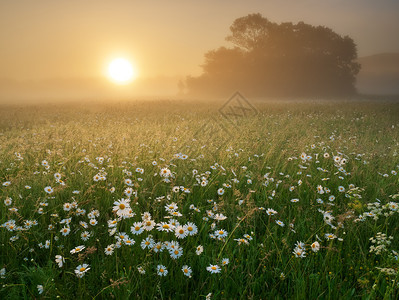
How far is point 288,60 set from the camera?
4784 centimetres

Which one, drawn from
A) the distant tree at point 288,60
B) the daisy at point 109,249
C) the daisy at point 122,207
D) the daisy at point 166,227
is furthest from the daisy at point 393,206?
the distant tree at point 288,60

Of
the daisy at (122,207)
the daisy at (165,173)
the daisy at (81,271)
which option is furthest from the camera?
the daisy at (165,173)

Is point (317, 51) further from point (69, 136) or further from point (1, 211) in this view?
point (1, 211)

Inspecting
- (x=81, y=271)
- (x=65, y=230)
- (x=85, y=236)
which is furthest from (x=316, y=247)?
(x=65, y=230)

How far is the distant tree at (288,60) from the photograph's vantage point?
47.1 meters

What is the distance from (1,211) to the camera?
322cm

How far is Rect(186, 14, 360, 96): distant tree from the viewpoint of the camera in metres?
47.1

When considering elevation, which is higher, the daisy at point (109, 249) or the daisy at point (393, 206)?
the daisy at point (393, 206)

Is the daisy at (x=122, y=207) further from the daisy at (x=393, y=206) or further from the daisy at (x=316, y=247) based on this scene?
the daisy at (x=393, y=206)

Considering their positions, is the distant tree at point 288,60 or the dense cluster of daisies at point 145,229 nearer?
the dense cluster of daisies at point 145,229

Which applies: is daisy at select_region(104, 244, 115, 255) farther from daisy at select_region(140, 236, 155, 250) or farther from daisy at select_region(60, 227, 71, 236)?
daisy at select_region(60, 227, 71, 236)

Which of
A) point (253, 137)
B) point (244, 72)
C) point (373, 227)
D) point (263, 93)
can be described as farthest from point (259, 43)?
point (373, 227)

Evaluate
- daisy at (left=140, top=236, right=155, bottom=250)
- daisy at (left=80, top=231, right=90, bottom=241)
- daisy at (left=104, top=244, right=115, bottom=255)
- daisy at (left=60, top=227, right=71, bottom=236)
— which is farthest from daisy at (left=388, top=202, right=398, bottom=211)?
daisy at (left=60, top=227, right=71, bottom=236)

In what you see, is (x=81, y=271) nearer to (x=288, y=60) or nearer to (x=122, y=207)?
(x=122, y=207)
